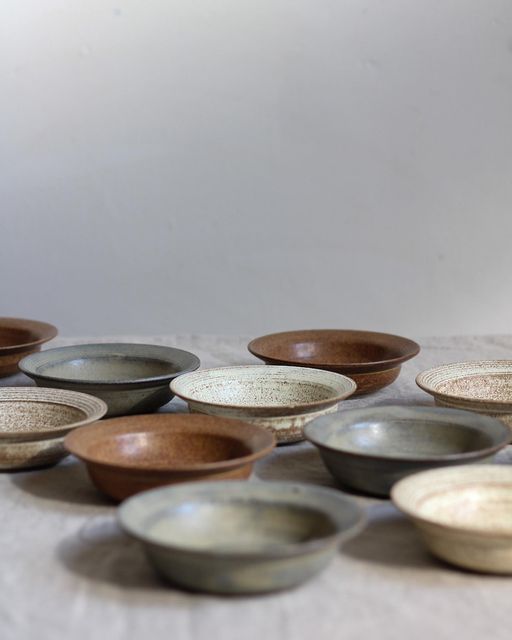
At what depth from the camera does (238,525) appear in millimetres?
921

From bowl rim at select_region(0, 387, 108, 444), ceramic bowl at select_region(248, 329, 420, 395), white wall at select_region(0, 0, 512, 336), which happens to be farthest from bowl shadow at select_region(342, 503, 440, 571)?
white wall at select_region(0, 0, 512, 336)

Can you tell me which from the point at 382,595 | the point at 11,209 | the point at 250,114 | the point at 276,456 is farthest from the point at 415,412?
the point at 11,209

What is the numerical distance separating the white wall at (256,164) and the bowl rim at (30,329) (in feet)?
2.73

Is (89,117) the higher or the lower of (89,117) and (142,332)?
the higher

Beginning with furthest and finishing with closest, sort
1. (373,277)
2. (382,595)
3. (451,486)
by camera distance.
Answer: (373,277), (451,486), (382,595)

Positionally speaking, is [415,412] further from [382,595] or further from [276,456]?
[382,595]

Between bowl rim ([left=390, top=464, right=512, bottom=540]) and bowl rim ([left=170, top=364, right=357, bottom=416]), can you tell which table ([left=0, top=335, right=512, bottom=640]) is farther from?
bowl rim ([left=170, top=364, right=357, bottom=416])

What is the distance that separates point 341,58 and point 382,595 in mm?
1868

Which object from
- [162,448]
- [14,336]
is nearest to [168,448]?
[162,448]


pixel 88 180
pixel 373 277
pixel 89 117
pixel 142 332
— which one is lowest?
pixel 142 332

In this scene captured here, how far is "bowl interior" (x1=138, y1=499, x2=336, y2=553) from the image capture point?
0.89 metres

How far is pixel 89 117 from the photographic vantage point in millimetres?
2465

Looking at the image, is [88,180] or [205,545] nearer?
[205,545]

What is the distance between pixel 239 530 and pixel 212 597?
0.09 meters
